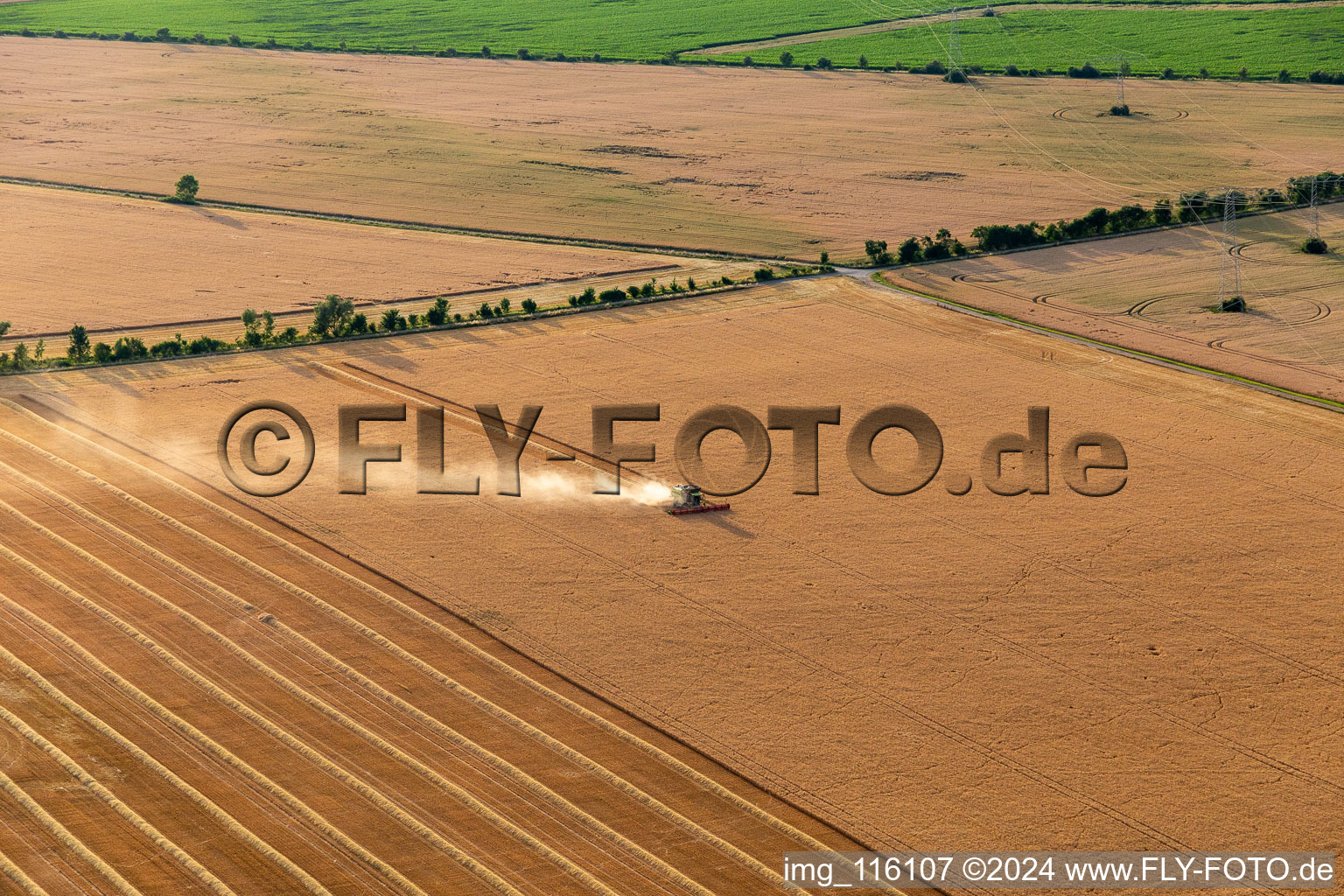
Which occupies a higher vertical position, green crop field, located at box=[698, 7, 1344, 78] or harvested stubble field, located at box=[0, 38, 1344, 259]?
green crop field, located at box=[698, 7, 1344, 78]

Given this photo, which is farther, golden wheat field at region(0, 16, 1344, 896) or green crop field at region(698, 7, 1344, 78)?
green crop field at region(698, 7, 1344, 78)

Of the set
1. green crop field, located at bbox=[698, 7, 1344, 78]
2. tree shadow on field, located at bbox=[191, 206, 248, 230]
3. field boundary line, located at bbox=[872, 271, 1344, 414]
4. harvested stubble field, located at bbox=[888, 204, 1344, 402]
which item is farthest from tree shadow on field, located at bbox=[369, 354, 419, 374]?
green crop field, located at bbox=[698, 7, 1344, 78]

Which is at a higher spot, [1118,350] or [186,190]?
[186,190]

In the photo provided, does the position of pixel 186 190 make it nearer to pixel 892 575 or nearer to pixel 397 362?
pixel 397 362

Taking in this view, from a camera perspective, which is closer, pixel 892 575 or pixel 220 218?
pixel 892 575

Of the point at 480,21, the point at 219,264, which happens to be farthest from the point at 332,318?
the point at 480,21

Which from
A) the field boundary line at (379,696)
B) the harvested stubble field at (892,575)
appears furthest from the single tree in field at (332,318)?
the field boundary line at (379,696)

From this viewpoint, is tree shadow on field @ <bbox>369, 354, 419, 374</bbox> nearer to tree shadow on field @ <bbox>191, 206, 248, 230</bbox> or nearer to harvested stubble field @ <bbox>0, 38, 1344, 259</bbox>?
harvested stubble field @ <bbox>0, 38, 1344, 259</bbox>
